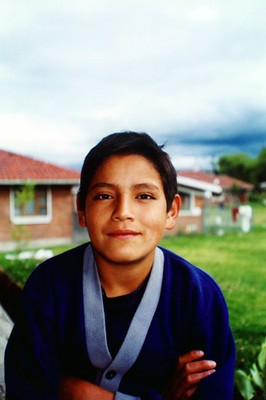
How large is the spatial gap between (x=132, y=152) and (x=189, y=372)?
368 mm

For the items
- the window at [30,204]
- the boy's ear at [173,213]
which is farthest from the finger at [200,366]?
the window at [30,204]

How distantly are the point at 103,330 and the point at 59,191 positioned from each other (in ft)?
2.52

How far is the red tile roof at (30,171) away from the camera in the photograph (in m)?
1.41

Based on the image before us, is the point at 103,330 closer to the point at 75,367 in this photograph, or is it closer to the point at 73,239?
the point at 75,367

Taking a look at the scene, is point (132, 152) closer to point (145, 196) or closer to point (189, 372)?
point (145, 196)

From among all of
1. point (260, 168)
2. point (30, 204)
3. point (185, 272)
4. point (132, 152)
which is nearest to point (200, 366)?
point (185, 272)

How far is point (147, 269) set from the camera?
89 centimetres

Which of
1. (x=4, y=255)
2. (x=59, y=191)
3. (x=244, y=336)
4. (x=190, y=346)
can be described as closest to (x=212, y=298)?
(x=190, y=346)

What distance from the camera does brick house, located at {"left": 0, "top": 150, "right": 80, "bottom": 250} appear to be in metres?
1.48

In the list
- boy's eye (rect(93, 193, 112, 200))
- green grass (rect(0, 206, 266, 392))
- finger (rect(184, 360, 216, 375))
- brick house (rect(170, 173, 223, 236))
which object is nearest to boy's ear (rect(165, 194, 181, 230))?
boy's eye (rect(93, 193, 112, 200))

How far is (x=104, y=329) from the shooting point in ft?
2.73

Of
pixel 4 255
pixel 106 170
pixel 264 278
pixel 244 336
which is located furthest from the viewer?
pixel 264 278

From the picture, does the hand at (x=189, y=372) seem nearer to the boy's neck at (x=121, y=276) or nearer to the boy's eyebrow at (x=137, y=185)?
the boy's neck at (x=121, y=276)

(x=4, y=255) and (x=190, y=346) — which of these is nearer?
(x=190, y=346)
